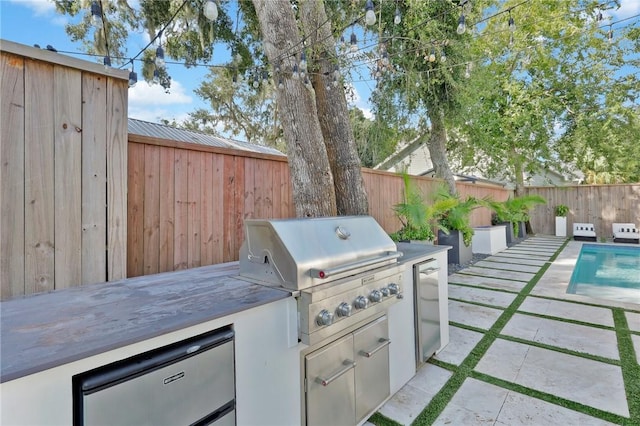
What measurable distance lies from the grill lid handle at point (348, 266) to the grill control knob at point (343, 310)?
174 millimetres

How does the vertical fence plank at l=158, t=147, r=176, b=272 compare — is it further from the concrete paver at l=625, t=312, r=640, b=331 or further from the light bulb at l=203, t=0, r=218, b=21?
the concrete paver at l=625, t=312, r=640, b=331

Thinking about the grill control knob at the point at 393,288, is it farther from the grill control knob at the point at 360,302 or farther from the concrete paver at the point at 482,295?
the concrete paver at the point at 482,295

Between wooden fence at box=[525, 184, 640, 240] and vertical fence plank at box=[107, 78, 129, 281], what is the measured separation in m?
14.4

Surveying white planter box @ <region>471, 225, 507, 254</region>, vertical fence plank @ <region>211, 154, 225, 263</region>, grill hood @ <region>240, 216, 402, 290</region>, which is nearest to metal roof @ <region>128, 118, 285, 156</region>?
vertical fence plank @ <region>211, 154, 225, 263</region>

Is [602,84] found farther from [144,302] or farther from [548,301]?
[144,302]

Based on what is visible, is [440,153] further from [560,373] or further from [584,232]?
[584,232]

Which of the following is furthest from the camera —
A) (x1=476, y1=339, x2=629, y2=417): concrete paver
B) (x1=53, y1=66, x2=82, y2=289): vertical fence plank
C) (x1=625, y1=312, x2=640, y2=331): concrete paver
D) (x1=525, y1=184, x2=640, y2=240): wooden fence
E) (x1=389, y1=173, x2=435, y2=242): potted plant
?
(x1=525, y1=184, x2=640, y2=240): wooden fence

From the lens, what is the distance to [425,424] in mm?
1958

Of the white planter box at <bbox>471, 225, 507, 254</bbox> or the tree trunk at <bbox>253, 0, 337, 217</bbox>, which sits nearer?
the tree trunk at <bbox>253, 0, 337, 217</bbox>

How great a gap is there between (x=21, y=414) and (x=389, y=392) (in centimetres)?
195

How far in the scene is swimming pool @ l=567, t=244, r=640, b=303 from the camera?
4883 mm

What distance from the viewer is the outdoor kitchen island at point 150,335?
870 millimetres

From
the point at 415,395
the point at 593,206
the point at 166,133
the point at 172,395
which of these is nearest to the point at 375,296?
the point at 415,395

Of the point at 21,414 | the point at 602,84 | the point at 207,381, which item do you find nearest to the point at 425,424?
the point at 207,381
